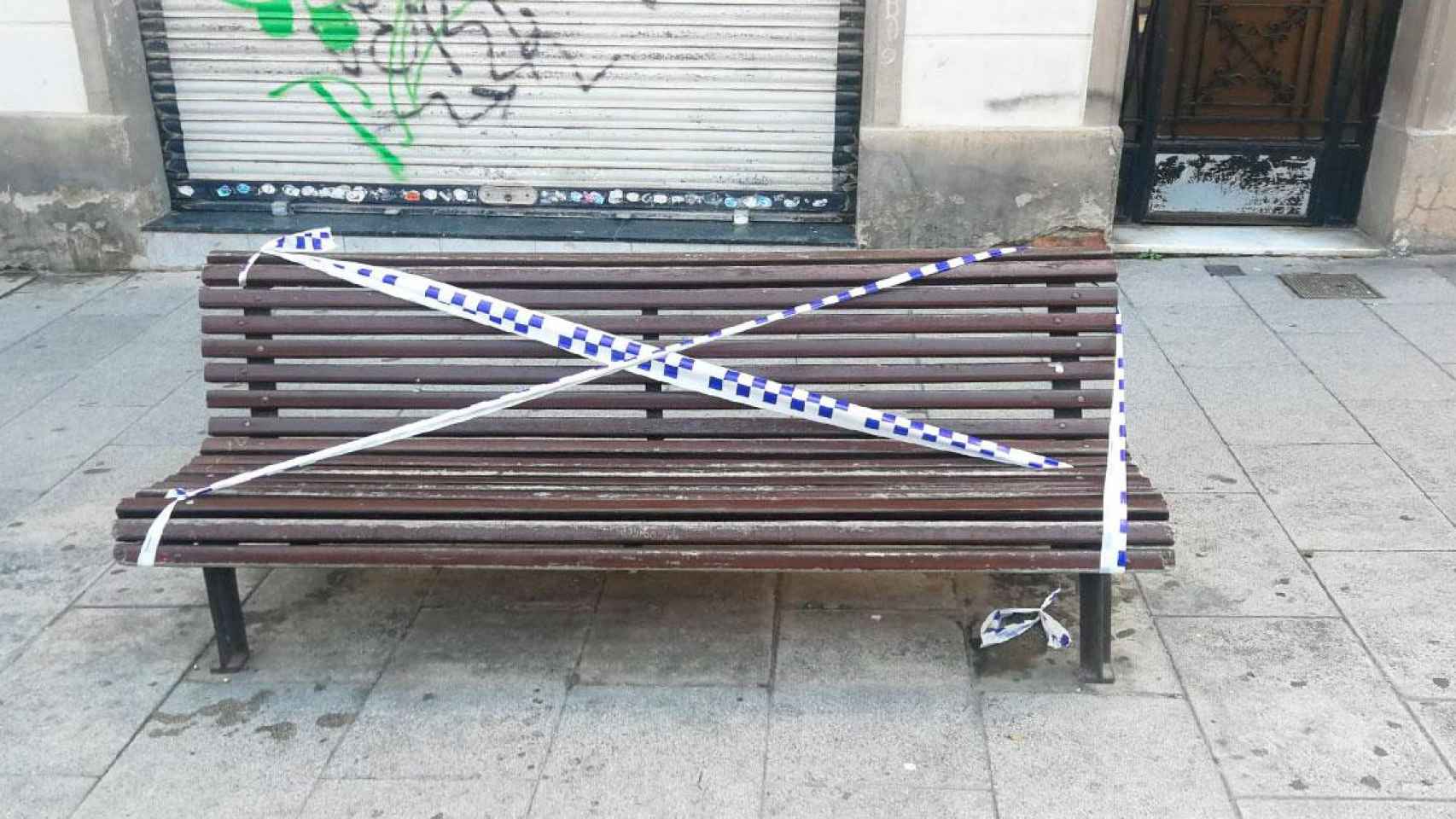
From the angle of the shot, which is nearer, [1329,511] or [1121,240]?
[1329,511]

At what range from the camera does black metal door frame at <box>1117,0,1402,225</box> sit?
24.9 feet

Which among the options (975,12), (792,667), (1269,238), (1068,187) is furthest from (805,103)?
(792,667)

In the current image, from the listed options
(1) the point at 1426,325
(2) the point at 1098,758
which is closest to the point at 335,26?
(1) the point at 1426,325

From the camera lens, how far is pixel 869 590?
406 centimetres

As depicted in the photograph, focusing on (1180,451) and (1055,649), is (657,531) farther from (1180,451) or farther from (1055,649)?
(1180,451)

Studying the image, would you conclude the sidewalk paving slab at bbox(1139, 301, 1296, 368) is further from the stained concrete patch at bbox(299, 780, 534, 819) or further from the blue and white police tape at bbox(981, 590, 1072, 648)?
the stained concrete patch at bbox(299, 780, 534, 819)

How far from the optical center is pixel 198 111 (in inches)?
310

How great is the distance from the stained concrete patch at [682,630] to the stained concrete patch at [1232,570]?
3.98 feet

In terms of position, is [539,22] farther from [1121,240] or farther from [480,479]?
[480,479]

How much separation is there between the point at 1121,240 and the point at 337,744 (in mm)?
5805

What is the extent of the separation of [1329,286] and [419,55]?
5.27 m

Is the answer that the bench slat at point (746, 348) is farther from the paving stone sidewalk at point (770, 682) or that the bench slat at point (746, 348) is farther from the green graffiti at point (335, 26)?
the green graffiti at point (335, 26)

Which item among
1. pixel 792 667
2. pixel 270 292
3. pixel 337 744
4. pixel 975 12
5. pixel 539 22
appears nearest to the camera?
pixel 337 744

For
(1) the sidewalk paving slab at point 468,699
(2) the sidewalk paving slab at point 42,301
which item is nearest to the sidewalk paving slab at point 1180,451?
(1) the sidewalk paving slab at point 468,699
